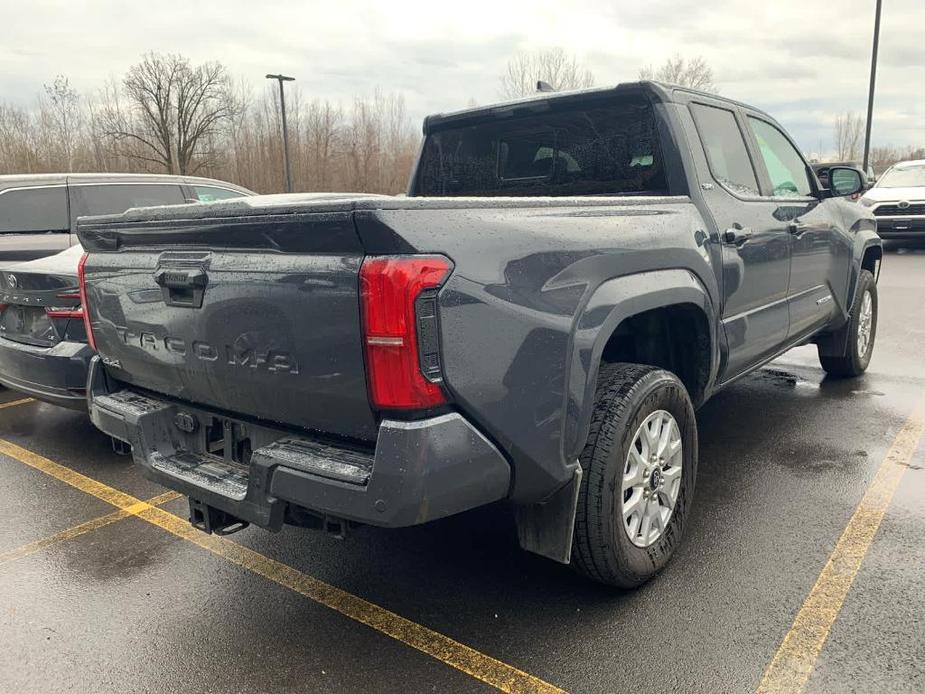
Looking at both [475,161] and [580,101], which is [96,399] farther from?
[580,101]

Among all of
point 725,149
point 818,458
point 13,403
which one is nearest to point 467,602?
point 818,458

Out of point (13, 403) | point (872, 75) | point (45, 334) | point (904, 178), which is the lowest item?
point (13, 403)

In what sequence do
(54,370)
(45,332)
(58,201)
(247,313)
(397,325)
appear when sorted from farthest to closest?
(58,201), (45,332), (54,370), (247,313), (397,325)

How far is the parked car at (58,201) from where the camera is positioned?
610cm

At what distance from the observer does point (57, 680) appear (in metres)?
2.39

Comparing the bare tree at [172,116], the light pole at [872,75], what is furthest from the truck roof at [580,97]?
the bare tree at [172,116]

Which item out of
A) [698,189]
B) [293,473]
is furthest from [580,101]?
[293,473]

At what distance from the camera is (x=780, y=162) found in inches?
172

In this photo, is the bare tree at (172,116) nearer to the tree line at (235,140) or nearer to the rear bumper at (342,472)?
the tree line at (235,140)

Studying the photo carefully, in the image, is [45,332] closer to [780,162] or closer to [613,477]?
[613,477]

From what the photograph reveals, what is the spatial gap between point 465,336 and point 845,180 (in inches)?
159

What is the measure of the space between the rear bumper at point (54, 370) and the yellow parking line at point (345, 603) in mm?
522

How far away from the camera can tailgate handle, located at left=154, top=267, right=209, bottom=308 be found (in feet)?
7.77

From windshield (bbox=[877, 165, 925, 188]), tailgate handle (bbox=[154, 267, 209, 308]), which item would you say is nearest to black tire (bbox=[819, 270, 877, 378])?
tailgate handle (bbox=[154, 267, 209, 308])
